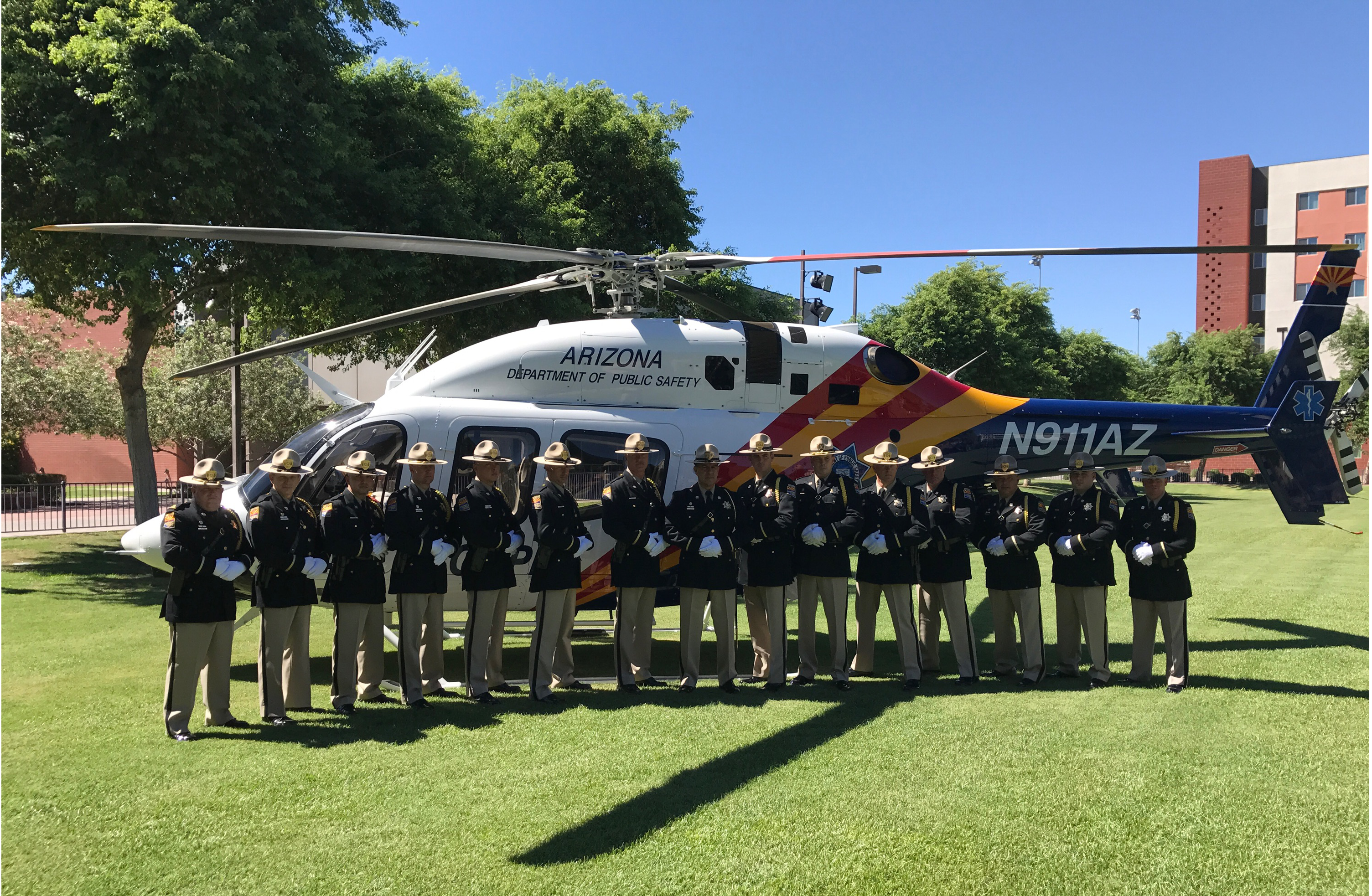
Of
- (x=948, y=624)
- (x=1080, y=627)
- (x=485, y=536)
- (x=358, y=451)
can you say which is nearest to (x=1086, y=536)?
(x=1080, y=627)

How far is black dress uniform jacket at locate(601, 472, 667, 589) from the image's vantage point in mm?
6836

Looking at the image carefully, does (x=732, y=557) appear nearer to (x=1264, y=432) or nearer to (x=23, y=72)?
(x=1264, y=432)

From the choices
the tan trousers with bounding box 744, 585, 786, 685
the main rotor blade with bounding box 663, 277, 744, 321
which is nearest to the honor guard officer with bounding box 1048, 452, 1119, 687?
the tan trousers with bounding box 744, 585, 786, 685

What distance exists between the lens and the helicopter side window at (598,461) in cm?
764

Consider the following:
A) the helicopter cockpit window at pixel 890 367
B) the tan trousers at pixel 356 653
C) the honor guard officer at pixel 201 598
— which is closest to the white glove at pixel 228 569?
the honor guard officer at pixel 201 598

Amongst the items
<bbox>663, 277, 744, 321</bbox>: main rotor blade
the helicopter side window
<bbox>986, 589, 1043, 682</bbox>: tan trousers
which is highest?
<bbox>663, 277, 744, 321</bbox>: main rotor blade

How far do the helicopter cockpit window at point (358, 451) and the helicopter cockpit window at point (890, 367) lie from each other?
4366 mm

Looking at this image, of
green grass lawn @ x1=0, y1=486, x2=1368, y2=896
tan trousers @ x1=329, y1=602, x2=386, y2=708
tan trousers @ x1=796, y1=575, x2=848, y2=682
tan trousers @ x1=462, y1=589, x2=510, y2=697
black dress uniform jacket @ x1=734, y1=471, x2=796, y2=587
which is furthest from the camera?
tan trousers @ x1=796, y1=575, x2=848, y2=682

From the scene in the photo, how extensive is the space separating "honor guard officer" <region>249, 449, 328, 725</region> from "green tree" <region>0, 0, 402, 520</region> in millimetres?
6999

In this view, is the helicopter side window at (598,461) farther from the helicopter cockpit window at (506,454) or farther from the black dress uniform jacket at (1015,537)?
the black dress uniform jacket at (1015,537)

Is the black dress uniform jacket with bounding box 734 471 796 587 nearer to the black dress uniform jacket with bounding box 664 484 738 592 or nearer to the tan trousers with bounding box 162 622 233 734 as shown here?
the black dress uniform jacket with bounding box 664 484 738 592

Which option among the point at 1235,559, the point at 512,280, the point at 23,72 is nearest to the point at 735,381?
the point at 512,280

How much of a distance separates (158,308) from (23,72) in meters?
3.69

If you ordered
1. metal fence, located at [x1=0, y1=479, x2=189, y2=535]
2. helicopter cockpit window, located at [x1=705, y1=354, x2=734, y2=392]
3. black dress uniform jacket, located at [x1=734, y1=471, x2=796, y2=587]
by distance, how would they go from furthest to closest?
1. metal fence, located at [x1=0, y1=479, x2=189, y2=535]
2. helicopter cockpit window, located at [x1=705, y1=354, x2=734, y2=392]
3. black dress uniform jacket, located at [x1=734, y1=471, x2=796, y2=587]
